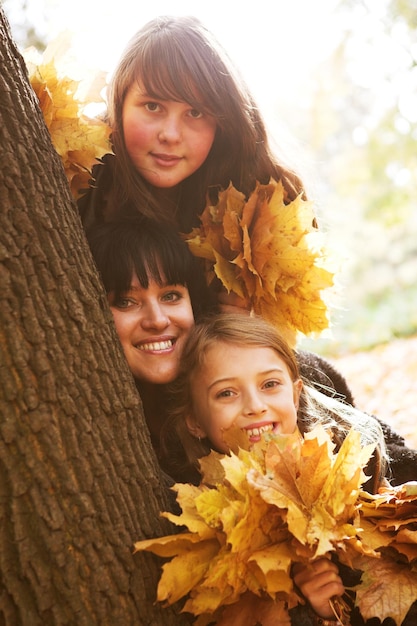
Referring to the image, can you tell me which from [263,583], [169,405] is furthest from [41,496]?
[169,405]

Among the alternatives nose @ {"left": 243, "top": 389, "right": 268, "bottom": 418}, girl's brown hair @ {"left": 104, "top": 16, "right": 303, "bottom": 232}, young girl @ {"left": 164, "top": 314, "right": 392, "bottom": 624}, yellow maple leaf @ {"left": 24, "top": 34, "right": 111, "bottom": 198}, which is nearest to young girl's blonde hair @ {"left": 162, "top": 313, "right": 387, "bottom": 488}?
young girl @ {"left": 164, "top": 314, "right": 392, "bottom": 624}

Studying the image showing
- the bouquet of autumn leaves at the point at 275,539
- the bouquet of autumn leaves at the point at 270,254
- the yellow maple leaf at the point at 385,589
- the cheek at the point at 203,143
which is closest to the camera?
the bouquet of autumn leaves at the point at 275,539

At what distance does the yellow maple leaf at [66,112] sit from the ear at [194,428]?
0.95 metres

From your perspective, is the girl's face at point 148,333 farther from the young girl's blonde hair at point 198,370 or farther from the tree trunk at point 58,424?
the tree trunk at point 58,424

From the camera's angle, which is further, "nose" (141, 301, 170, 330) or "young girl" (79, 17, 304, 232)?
"young girl" (79, 17, 304, 232)

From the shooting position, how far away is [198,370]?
2.49 meters

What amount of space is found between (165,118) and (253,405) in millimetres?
1274

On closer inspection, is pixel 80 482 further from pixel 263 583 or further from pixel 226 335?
pixel 226 335

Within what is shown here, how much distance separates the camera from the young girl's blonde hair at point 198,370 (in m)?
2.49

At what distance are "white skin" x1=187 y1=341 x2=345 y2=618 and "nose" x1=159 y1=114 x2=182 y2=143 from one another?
2.94ft

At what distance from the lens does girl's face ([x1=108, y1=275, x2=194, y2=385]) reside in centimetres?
257

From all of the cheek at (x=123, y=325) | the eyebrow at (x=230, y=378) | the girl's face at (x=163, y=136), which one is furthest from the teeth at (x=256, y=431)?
the girl's face at (x=163, y=136)

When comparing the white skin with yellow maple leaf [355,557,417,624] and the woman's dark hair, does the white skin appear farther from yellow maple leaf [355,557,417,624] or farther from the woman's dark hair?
yellow maple leaf [355,557,417,624]

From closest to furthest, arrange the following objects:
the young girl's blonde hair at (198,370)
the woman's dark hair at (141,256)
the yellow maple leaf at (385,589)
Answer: the yellow maple leaf at (385,589)
the young girl's blonde hair at (198,370)
the woman's dark hair at (141,256)
